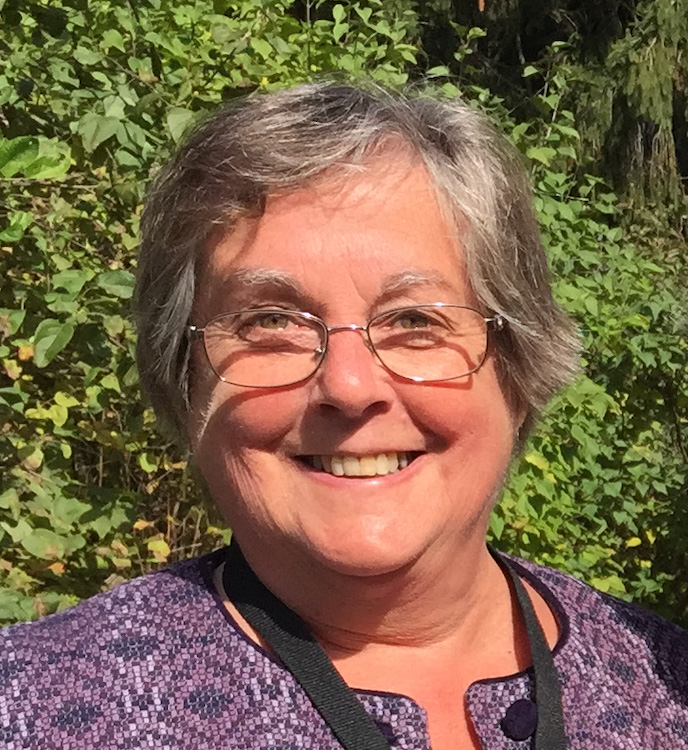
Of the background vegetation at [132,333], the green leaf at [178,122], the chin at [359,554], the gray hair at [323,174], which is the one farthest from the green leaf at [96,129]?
the chin at [359,554]

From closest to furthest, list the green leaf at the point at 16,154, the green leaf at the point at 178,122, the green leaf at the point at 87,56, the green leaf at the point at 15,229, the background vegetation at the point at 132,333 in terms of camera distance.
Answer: the green leaf at the point at 16,154 < the green leaf at the point at 15,229 < the green leaf at the point at 178,122 < the background vegetation at the point at 132,333 < the green leaf at the point at 87,56

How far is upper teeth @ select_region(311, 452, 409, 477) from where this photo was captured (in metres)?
1.40

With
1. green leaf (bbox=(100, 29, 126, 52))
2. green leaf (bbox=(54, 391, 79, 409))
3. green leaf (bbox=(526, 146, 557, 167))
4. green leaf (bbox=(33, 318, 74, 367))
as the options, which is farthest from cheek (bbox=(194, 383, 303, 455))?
green leaf (bbox=(526, 146, 557, 167))

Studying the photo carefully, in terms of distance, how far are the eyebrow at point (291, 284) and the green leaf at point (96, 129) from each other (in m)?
0.78

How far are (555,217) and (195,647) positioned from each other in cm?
253

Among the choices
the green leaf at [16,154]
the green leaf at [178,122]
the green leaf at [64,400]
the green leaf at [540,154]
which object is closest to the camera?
the green leaf at [16,154]

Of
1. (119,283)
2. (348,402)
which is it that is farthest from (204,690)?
(119,283)

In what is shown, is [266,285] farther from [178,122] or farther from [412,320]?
[178,122]

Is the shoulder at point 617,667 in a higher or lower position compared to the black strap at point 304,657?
lower

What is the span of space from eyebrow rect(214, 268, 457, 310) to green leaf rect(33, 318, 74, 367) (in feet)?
2.20

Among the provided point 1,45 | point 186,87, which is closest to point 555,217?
point 186,87

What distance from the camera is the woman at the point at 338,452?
137cm

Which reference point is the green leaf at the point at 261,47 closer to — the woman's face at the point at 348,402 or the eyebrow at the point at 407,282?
the woman's face at the point at 348,402

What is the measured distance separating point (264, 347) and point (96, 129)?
891 mm
